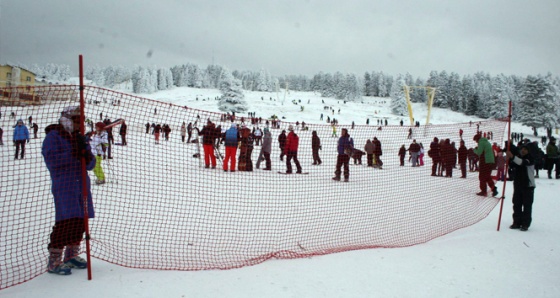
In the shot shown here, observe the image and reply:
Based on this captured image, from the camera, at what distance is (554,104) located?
5381 cm

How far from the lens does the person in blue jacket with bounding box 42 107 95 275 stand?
346 centimetres

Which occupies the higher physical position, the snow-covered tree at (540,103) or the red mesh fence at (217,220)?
the snow-covered tree at (540,103)

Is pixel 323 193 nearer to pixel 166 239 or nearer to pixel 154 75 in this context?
pixel 166 239

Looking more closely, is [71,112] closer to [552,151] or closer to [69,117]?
[69,117]

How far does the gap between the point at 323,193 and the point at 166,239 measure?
15.7ft

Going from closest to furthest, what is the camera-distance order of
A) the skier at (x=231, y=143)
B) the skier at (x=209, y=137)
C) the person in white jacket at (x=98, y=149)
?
1. the person in white jacket at (x=98, y=149)
2. the skier at (x=209, y=137)
3. the skier at (x=231, y=143)

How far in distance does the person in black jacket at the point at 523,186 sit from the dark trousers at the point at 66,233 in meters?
6.86

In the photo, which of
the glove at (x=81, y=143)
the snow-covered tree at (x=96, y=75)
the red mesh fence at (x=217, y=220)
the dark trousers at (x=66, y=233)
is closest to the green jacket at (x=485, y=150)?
the red mesh fence at (x=217, y=220)

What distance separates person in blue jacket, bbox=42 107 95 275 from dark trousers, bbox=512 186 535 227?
690 cm

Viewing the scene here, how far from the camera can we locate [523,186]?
596 cm

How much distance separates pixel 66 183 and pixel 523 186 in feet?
23.3

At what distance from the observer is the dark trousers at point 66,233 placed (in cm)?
354

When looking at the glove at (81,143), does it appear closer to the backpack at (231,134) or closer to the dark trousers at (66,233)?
the dark trousers at (66,233)

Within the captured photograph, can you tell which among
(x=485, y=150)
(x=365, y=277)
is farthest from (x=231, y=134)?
(x=365, y=277)
